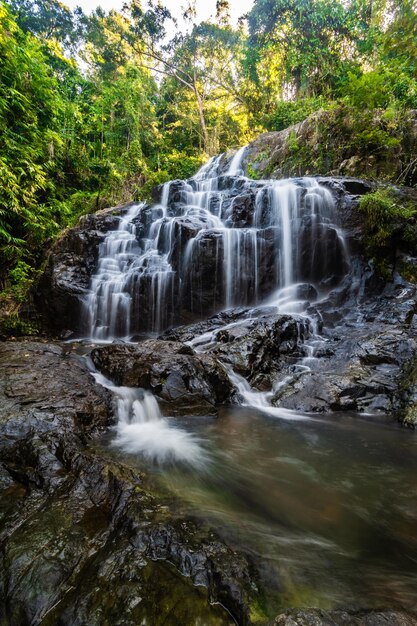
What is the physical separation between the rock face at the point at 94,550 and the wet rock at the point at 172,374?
170 centimetres

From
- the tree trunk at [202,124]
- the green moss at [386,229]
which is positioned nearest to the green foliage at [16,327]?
the green moss at [386,229]

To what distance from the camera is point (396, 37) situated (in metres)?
5.08

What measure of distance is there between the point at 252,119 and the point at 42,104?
42.8 ft

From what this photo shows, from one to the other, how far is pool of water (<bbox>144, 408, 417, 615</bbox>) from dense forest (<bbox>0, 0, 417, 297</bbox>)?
350 inches

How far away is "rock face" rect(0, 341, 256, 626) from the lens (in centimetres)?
133

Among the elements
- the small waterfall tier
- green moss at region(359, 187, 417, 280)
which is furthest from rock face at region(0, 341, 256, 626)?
green moss at region(359, 187, 417, 280)

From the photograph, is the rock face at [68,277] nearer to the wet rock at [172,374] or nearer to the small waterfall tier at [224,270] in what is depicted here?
the small waterfall tier at [224,270]

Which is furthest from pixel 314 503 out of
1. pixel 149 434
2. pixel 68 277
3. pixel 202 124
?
pixel 202 124

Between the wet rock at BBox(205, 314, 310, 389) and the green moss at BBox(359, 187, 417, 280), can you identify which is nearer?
the wet rock at BBox(205, 314, 310, 389)

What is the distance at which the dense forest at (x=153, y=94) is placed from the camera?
981cm

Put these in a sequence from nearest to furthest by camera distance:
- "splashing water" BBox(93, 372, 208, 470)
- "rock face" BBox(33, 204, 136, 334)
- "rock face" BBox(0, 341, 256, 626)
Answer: "rock face" BBox(0, 341, 256, 626)
"splashing water" BBox(93, 372, 208, 470)
"rock face" BBox(33, 204, 136, 334)

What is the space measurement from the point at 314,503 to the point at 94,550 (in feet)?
5.06

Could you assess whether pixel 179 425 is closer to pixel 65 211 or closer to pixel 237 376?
pixel 237 376

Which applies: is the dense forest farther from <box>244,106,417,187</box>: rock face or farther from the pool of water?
the pool of water
